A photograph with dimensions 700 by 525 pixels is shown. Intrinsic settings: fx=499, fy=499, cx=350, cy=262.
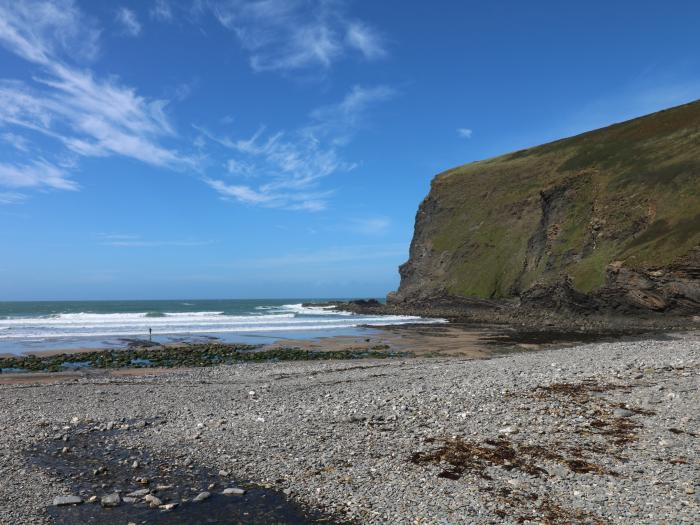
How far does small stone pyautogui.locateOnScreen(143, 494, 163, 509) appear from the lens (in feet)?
27.8

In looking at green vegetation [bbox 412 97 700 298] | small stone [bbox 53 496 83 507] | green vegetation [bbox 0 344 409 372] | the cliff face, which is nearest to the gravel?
small stone [bbox 53 496 83 507]

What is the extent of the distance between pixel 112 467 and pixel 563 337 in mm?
35563

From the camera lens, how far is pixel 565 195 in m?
67.8

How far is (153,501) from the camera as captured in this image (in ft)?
28.0

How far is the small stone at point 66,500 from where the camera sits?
8.45 meters

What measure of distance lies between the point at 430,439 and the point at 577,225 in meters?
58.8

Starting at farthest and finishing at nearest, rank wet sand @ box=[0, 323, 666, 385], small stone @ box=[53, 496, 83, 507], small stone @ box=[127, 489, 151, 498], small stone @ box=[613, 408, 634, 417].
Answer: wet sand @ box=[0, 323, 666, 385] < small stone @ box=[613, 408, 634, 417] < small stone @ box=[127, 489, 151, 498] < small stone @ box=[53, 496, 83, 507]

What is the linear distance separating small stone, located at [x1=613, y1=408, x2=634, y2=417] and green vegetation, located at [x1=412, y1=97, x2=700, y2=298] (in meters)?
39.3

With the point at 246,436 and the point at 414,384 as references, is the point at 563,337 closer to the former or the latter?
the point at 414,384

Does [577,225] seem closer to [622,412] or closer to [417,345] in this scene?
[417,345]

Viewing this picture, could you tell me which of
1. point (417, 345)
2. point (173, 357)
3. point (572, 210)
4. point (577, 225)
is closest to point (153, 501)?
point (173, 357)

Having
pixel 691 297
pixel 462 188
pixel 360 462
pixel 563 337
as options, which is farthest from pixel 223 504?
pixel 462 188

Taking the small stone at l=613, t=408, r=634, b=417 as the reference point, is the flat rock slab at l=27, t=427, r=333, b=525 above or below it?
below

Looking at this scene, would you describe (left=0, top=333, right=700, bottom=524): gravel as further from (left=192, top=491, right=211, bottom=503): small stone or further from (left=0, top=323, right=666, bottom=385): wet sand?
(left=0, top=323, right=666, bottom=385): wet sand
